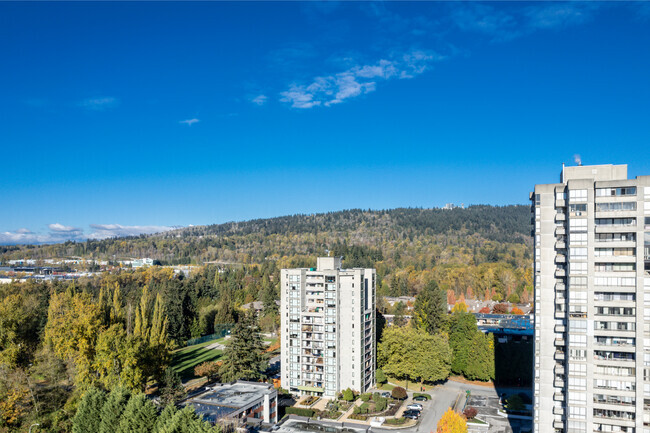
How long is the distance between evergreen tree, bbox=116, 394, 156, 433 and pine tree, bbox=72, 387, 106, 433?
124 inches

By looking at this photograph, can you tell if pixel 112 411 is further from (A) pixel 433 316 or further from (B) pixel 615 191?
(A) pixel 433 316

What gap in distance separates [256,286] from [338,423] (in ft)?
264

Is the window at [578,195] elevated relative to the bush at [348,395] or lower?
elevated

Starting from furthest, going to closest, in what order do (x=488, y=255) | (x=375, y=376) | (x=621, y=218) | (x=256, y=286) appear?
(x=488, y=255)
(x=256, y=286)
(x=375, y=376)
(x=621, y=218)

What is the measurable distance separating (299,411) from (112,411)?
1943 cm

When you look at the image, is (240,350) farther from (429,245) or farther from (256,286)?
(429,245)

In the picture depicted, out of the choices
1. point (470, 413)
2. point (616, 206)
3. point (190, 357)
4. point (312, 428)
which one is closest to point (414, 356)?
point (470, 413)

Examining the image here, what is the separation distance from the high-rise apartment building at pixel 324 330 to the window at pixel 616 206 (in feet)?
89.1

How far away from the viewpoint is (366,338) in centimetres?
5362

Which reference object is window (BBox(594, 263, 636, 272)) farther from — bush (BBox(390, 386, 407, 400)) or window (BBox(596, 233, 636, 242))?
bush (BBox(390, 386, 407, 400))

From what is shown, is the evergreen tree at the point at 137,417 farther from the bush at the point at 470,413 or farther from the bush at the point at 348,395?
the bush at the point at 470,413

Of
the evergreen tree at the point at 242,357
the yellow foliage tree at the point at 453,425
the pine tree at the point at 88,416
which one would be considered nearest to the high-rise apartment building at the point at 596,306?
the yellow foliage tree at the point at 453,425

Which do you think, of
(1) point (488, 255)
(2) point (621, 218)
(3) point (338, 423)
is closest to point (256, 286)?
(3) point (338, 423)

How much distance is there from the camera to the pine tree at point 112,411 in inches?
1314
